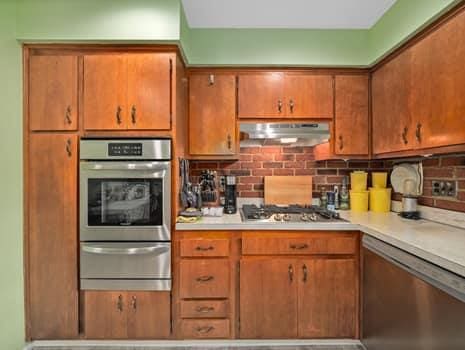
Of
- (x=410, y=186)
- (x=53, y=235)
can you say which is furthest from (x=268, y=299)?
(x=53, y=235)

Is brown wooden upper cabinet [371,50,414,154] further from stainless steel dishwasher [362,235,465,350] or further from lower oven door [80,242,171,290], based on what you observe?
lower oven door [80,242,171,290]

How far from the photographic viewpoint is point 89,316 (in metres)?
2.01

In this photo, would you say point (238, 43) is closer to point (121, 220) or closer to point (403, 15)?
point (403, 15)

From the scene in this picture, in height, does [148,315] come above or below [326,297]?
below

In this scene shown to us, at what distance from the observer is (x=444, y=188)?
2008mm

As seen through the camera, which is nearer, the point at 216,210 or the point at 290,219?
the point at 290,219

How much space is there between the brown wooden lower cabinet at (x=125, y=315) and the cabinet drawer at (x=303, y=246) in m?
0.70

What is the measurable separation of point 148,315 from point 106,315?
0.29m

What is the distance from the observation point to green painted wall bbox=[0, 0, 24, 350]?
187 cm

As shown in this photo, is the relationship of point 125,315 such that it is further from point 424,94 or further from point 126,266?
point 424,94

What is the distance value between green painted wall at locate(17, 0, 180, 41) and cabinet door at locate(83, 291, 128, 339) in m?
1.79

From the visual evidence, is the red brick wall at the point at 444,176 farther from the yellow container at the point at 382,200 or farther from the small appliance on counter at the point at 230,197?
the small appliance on counter at the point at 230,197

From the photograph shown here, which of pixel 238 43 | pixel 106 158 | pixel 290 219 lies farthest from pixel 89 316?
pixel 238 43

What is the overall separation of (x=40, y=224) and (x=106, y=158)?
0.67 metres
